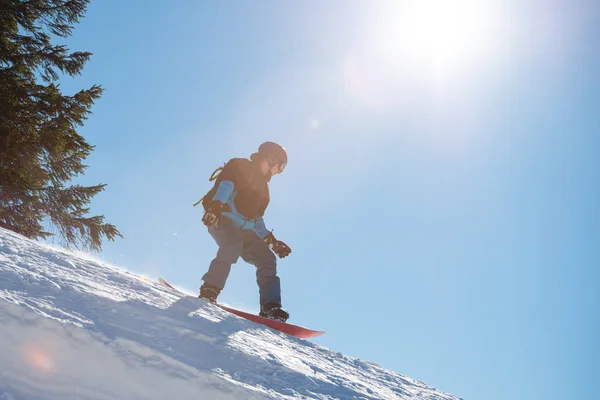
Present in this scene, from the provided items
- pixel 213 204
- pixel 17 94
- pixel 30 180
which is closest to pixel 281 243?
pixel 213 204

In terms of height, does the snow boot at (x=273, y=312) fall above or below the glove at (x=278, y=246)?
below

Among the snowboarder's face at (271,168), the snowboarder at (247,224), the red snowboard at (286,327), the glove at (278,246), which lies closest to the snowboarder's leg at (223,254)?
the snowboarder at (247,224)

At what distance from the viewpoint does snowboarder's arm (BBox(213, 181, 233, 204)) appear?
512 cm

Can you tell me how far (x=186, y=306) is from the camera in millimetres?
2605

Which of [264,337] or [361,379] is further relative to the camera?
[264,337]

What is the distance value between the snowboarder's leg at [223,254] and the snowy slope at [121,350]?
224 cm

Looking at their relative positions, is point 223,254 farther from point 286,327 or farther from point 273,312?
point 286,327

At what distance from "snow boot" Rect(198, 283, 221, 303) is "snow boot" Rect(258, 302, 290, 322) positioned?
0.55 m

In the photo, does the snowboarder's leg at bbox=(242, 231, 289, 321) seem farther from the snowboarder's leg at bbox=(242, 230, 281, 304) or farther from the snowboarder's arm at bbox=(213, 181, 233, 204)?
the snowboarder's arm at bbox=(213, 181, 233, 204)

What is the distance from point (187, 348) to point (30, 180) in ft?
26.5

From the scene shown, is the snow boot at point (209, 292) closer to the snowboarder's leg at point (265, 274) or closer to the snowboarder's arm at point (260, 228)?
the snowboarder's leg at point (265, 274)

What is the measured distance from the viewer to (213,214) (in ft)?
16.2

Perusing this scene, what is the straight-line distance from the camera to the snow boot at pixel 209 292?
4691 millimetres

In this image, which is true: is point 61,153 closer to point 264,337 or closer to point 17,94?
point 17,94
